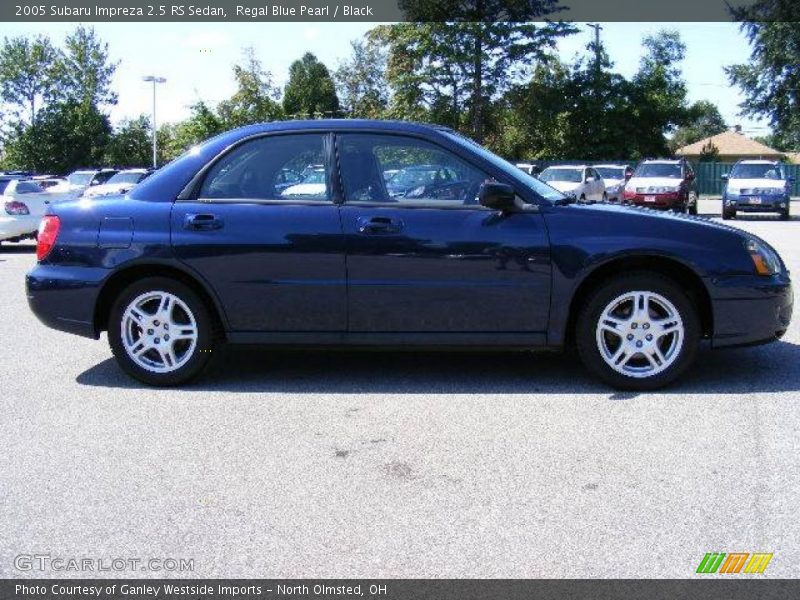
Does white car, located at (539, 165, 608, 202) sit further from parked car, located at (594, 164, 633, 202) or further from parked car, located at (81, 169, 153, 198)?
parked car, located at (81, 169, 153, 198)

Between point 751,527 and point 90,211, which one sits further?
point 90,211

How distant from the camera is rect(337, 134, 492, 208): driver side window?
5.56 metres

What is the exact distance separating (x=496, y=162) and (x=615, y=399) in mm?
1645

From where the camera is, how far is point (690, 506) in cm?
367

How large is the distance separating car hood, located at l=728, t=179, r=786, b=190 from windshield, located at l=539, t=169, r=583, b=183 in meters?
4.53

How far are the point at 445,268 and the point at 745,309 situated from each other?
5.99 feet

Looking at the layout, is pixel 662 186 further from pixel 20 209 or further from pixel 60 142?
pixel 60 142

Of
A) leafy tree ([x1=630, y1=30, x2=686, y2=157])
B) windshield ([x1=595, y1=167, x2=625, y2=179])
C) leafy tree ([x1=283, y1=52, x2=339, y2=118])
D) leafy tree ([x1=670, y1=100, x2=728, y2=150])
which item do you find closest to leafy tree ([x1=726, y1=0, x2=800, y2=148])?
leafy tree ([x1=630, y1=30, x2=686, y2=157])

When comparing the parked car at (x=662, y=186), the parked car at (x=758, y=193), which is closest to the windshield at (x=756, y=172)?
the parked car at (x=758, y=193)

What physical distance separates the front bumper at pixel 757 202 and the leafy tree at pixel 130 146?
37045 millimetres

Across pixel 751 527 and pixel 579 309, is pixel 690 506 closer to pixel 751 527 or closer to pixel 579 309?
pixel 751 527

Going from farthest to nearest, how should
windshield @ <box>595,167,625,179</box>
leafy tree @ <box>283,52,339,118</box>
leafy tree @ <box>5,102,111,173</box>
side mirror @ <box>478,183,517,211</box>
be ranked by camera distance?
leafy tree @ <box>283,52,339,118</box>
leafy tree @ <box>5,102,111,173</box>
windshield @ <box>595,167,625,179</box>
side mirror @ <box>478,183,517,211</box>

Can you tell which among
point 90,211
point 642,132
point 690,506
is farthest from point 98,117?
point 690,506

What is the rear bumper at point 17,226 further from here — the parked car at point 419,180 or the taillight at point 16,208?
the parked car at point 419,180
